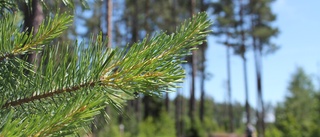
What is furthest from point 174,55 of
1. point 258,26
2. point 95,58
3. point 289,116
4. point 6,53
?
point 258,26

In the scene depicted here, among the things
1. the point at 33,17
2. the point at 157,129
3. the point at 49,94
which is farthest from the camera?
the point at 157,129

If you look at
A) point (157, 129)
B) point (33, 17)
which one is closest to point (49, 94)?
point (33, 17)

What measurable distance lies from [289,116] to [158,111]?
971 centimetres

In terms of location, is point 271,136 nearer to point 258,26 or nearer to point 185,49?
point 258,26

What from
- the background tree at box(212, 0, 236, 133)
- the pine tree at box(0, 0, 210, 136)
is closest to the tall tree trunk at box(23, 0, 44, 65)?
the pine tree at box(0, 0, 210, 136)

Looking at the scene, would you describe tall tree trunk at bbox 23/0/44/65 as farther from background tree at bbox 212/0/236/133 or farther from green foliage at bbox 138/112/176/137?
background tree at bbox 212/0/236/133

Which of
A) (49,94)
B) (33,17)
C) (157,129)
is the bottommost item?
(157,129)

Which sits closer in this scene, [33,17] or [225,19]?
[33,17]

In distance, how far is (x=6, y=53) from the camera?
1.22 meters

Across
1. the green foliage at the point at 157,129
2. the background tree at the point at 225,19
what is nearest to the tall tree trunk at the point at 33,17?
the green foliage at the point at 157,129

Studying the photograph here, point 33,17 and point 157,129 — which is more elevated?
point 33,17

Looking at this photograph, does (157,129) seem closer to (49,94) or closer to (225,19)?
(225,19)

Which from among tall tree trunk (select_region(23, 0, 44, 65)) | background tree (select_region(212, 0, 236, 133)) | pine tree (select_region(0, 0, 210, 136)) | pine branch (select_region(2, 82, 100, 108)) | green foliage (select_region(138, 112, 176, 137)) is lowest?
green foliage (select_region(138, 112, 176, 137))

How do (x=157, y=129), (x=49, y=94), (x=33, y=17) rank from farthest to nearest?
1. (x=157, y=129)
2. (x=33, y=17)
3. (x=49, y=94)
